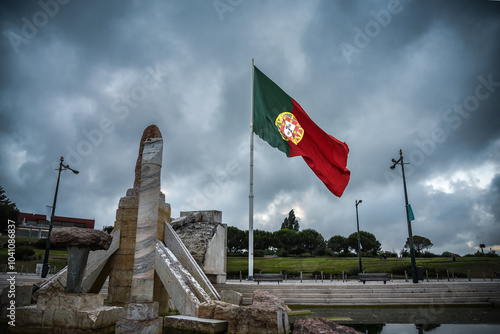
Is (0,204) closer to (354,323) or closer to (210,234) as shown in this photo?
(210,234)

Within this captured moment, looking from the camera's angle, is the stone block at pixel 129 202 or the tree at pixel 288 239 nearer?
the stone block at pixel 129 202

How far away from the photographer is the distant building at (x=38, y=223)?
167 feet

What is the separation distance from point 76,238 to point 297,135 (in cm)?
1014

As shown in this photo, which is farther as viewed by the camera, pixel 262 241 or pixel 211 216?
pixel 262 241

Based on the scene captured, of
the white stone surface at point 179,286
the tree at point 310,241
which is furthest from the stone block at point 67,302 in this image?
the tree at point 310,241

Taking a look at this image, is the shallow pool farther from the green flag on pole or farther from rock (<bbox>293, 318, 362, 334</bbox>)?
the green flag on pole

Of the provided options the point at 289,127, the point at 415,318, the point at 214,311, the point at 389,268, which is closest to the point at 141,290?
the point at 214,311

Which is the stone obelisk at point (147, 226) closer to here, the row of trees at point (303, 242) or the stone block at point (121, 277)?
the stone block at point (121, 277)

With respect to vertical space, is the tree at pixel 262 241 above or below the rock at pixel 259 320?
above

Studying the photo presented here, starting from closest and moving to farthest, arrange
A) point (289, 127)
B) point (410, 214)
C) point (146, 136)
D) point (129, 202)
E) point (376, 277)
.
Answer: point (129, 202) < point (146, 136) < point (289, 127) < point (376, 277) < point (410, 214)

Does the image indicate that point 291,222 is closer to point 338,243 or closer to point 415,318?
point 338,243

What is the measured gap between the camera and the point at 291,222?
7600cm

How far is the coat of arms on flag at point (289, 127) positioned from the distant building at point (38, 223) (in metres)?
47.2

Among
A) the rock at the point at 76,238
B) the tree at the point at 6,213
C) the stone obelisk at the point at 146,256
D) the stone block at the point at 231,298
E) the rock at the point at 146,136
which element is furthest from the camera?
the tree at the point at 6,213
